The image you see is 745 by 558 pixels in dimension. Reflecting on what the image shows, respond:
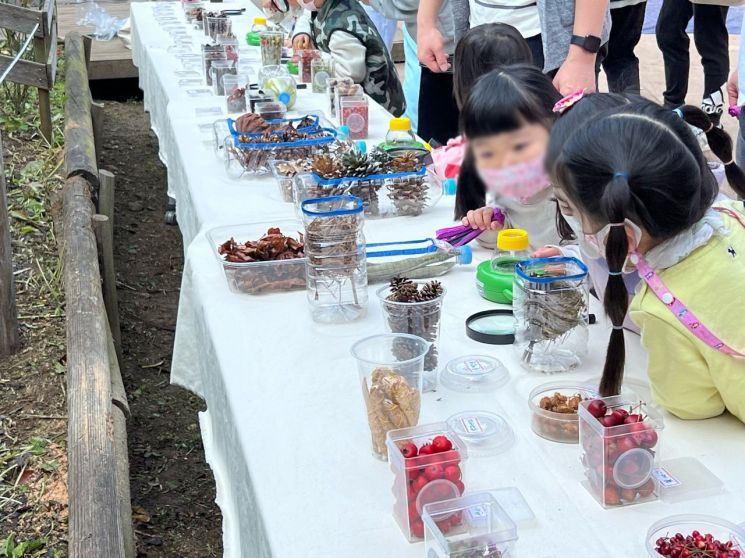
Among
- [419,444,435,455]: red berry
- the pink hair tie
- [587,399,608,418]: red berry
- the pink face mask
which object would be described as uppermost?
the pink face mask

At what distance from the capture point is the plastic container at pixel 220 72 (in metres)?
3.57

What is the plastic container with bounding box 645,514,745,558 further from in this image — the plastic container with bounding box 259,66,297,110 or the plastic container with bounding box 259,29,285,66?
the plastic container with bounding box 259,29,285,66

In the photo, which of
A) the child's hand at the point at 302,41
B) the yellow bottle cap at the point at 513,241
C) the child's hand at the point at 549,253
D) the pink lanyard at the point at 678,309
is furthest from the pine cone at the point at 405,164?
the child's hand at the point at 302,41

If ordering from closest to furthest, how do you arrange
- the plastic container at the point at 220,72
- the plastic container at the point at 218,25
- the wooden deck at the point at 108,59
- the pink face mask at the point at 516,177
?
the pink face mask at the point at 516,177 < the plastic container at the point at 220,72 < the plastic container at the point at 218,25 < the wooden deck at the point at 108,59

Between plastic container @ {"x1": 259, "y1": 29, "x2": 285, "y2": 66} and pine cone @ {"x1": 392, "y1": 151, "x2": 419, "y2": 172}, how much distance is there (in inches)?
69.7

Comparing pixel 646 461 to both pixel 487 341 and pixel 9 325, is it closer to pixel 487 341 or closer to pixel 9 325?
pixel 487 341

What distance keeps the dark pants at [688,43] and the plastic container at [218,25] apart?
94.6 inches

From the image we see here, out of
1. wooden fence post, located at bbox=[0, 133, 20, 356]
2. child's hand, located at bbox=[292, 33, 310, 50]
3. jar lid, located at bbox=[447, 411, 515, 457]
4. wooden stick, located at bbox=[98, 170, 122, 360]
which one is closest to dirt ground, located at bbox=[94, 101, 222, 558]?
wooden stick, located at bbox=[98, 170, 122, 360]

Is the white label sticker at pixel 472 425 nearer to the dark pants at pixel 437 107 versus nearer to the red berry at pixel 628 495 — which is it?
the red berry at pixel 628 495

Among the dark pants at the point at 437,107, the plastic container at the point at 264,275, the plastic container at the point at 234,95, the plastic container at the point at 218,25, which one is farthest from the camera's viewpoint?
the plastic container at the point at 218,25

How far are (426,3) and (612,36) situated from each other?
87cm

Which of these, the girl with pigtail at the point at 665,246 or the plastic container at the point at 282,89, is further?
the plastic container at the point at 282,89

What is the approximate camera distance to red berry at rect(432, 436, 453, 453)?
1148 mm

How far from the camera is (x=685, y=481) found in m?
1.23
